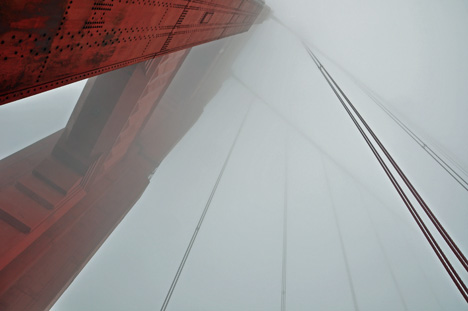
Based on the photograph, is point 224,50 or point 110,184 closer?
point 110,184

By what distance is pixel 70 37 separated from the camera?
5.82ft

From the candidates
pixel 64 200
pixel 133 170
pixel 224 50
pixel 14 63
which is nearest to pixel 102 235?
pixel 64 200

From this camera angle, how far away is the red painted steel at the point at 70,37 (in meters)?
1.41

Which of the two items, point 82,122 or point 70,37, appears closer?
point 70,37

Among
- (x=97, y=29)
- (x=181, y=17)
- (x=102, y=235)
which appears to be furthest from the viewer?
(x=102, y=235)

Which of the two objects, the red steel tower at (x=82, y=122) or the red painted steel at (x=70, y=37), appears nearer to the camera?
the red painted steel at (x=70, y=37)

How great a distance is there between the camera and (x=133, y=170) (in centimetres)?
933

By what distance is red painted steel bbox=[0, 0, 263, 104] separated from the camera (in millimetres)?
1414

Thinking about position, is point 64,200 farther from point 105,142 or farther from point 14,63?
point 14,63

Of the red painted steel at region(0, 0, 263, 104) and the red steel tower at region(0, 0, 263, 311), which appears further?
the red steel tower at region(0, 0, 263, 311)

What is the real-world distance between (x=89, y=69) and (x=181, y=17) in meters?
1.43

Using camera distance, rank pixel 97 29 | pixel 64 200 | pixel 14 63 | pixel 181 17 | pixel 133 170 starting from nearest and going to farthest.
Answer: pixel 14 63
pixel 97 29
pixel 181 17
pixel 64 200
pixel 133 170

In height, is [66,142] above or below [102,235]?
above

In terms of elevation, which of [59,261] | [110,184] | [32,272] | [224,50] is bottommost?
[32,272]
